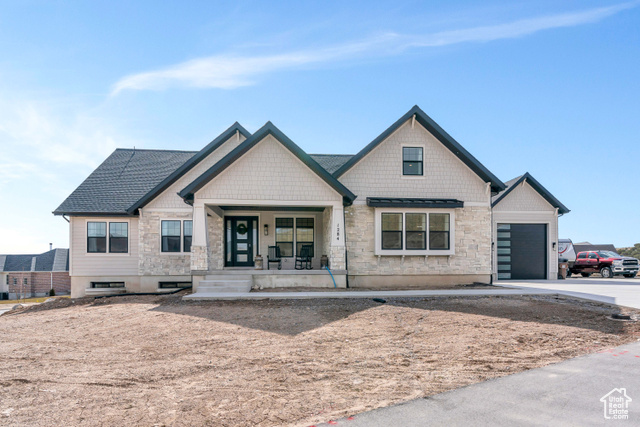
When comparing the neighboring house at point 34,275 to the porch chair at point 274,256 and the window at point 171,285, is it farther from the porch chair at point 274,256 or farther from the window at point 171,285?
the porch chair at point 274,256

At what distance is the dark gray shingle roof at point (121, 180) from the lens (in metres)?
16.6

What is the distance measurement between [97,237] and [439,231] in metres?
14.0

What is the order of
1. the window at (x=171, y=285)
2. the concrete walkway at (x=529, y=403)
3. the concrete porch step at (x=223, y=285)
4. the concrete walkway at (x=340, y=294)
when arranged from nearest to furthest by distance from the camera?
the concrete walkway at (x=529, y=403) → the concrete walkway at (x=340, y=294) → the concrete porch step at (x=223, y=285) → the window at (x=171, y=285)

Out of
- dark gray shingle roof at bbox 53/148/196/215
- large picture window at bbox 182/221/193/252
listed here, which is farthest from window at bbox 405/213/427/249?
dark gray shingle roof at bbox 53/148/196/215

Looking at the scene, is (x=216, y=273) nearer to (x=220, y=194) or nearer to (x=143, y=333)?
(x=220, y=194)

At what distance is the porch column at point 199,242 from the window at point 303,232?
447 centimetres

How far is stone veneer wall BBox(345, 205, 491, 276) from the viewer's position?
14984 millimetres

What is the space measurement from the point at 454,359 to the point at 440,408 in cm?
201

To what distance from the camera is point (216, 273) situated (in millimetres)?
13492

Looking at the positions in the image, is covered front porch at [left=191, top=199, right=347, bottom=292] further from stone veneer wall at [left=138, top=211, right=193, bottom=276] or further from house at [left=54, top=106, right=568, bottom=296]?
stone veneer wall at [left=138, top=211, right=193, bottom=276]

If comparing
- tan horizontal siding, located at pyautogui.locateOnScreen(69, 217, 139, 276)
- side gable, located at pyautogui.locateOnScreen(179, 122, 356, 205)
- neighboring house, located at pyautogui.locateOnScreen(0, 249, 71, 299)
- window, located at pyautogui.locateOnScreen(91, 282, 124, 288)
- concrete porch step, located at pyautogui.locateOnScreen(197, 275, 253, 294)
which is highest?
side gable, located at pyautogui.locateOnScreen(179, 122, 356, 205)

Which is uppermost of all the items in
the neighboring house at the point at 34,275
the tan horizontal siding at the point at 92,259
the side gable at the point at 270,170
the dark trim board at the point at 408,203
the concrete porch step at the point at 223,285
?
the side gable at the point at 270,170

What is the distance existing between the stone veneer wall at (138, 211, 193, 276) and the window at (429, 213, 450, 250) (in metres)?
9.69

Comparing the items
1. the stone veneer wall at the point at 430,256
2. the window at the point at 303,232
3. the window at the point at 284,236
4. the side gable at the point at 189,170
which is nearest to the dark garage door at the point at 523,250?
the stone veneer wall at the point at 430,256
